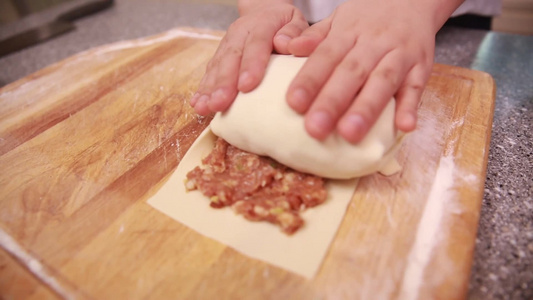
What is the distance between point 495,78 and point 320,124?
127 centimetres

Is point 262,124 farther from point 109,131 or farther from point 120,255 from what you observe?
point 109,131

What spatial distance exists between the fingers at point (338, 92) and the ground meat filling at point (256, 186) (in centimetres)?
19

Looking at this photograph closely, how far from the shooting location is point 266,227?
3.05 ft

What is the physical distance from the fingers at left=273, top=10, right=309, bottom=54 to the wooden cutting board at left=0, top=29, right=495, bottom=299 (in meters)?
0.43

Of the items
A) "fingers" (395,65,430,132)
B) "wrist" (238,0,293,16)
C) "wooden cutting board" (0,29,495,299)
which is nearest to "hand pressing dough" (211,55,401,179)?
"fingers" (395,65,430,132)

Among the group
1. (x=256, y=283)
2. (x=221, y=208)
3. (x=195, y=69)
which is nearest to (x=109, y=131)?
(x=195, y=69)

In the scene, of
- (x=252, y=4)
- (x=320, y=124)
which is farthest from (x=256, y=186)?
(x=252, y=4)

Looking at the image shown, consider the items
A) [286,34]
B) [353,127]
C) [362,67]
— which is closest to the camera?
[353,127]

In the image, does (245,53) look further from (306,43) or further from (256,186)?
(256,186)

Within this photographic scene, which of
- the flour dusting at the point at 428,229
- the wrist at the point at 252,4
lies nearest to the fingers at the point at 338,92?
the flour dusting at the point at 428,229

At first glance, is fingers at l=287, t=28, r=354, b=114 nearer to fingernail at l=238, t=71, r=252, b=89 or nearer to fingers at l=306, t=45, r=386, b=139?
fingers at l=306, t=45, r=386, b=139

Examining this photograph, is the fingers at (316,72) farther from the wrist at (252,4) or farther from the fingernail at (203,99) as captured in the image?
the wrist at (252,4)

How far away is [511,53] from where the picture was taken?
183cm

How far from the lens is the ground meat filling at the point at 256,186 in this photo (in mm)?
925
